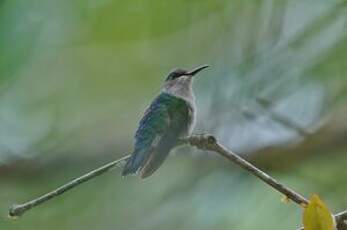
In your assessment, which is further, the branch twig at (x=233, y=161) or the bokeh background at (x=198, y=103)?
the bokeh background at (x=198, y=103)

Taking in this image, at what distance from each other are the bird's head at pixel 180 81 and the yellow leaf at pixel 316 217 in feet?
1.02

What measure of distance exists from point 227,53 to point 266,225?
0.89 ft

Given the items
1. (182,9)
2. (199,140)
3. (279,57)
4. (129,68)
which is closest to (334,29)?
(279,57)

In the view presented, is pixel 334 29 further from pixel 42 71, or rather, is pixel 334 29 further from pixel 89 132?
pixel 42 71

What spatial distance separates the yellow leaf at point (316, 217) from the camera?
591 mm

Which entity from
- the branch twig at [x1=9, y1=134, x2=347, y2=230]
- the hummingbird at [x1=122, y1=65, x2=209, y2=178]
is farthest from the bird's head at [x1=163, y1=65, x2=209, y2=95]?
the branch twig at [x1=9, y1=134, x2=347, y2=230]

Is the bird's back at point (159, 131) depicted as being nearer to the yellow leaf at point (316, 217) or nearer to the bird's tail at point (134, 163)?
the bird's tail at point (134, 163)

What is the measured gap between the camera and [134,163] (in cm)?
71

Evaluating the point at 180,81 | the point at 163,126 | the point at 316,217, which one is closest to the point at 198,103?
the point at 180,81

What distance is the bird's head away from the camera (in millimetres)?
898

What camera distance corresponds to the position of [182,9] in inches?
44.8

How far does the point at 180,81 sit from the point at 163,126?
0.54 feet

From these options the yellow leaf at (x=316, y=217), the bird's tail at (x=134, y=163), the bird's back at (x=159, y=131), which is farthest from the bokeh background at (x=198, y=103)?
the yellow leaf at (x=316, y=217)

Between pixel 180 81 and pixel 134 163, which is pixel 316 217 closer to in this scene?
pixel 134 163
